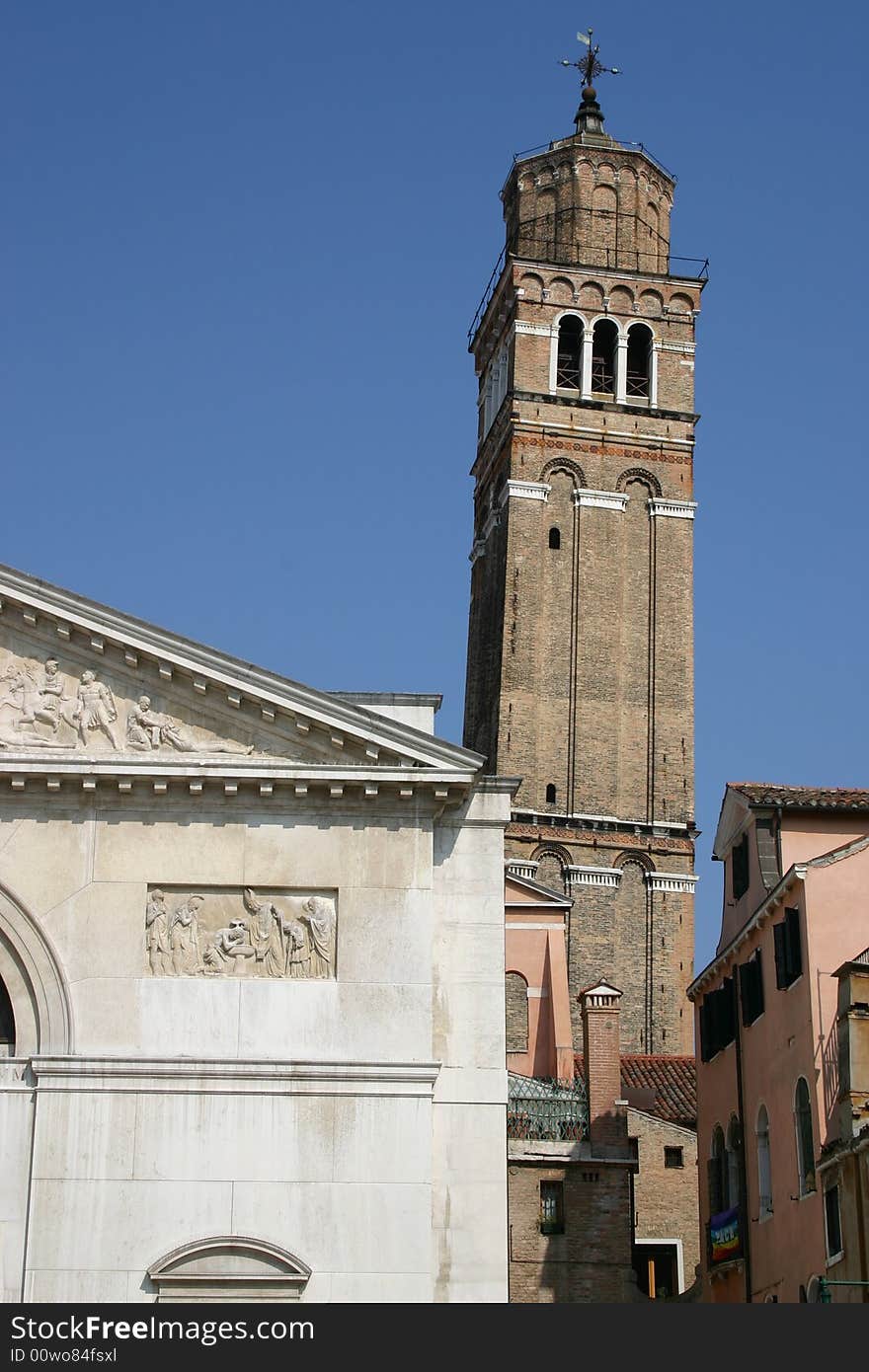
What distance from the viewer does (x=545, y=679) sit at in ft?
219

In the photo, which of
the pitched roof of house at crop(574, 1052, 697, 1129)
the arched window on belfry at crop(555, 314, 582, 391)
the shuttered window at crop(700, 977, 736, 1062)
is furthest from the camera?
the arched window on belfry at crop(555, 314, 582, 391)

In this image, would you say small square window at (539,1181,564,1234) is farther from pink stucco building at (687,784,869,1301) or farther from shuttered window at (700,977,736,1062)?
shuttered window at (700,977,736,1062)

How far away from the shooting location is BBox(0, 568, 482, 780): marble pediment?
88.3 feet

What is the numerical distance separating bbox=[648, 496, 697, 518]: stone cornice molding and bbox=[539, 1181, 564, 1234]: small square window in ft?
117

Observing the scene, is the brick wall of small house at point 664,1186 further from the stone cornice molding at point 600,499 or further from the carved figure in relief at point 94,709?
the stone cornice molding at point 600,499

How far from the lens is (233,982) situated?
2652 cm

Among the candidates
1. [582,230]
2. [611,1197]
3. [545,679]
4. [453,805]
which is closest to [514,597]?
[545,679]

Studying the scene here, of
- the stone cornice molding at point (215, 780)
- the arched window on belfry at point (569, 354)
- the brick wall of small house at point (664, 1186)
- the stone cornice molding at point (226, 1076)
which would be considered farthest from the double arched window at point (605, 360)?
the stone cornice molding at point (226, 1076)

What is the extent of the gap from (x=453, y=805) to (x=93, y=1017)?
560 centimetres

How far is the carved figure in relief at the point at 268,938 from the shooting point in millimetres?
26641

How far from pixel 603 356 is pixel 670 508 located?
6.60 m

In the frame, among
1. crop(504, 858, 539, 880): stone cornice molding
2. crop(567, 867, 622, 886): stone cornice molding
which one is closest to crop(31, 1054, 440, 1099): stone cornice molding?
crop(504, 858, 539, 880): stone cornice molding

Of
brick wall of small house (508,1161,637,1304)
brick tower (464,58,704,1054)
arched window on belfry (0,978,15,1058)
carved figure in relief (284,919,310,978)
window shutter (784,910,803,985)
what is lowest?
brick wall of small house (508,1161,637,1304)

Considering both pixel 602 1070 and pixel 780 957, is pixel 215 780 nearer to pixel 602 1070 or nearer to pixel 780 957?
pixel 780 957
